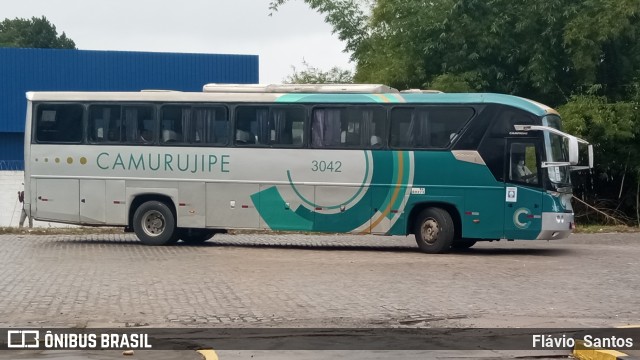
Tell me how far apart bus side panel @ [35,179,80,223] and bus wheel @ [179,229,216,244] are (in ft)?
8.25

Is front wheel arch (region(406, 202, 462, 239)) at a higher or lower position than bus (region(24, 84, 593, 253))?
lower

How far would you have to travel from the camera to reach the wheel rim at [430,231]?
21.9 m

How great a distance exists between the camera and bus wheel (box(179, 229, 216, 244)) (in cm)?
2500

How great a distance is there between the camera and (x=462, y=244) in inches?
926

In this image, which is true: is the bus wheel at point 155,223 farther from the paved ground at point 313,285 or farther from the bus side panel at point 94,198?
the bus side panel at point 94,198

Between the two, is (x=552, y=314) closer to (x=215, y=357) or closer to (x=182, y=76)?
(x=215, y=357)

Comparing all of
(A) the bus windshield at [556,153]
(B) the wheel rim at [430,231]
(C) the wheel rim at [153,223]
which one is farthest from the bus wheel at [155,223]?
(A) the bus windshield at [556,153]

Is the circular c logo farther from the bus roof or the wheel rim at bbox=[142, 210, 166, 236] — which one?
the wheel rim at bbox=[142, 210, 166, 236]

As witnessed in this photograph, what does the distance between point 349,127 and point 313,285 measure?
7.01 metres

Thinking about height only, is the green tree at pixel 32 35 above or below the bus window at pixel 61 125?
above

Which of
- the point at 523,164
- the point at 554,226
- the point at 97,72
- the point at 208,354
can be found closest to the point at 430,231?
the point at 523,164

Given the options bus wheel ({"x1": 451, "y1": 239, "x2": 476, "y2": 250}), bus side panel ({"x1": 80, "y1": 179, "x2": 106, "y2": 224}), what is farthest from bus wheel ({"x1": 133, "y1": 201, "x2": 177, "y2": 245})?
bus wheel ({"x1": 451, "y1": 239, "x2": 476, "y2": 250})

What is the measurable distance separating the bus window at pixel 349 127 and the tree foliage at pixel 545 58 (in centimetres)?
1088

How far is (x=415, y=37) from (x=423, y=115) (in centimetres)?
1312
